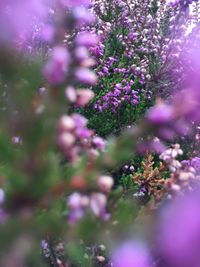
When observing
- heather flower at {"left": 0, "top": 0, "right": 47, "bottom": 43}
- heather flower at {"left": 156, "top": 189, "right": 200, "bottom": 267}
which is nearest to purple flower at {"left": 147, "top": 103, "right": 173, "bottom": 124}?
heather flower at {"left": 156, "top": 189, "right": 200, "bottom": 267}

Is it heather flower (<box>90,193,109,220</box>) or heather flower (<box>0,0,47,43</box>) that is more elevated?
heather flower (<box>0,0,47,43</box>)

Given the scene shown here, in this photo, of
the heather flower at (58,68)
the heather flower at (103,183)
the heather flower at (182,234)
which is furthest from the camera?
the heather flower at (103,183)

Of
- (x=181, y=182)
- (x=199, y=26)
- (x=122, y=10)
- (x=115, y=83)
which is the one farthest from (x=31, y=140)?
(x=122, y=10)

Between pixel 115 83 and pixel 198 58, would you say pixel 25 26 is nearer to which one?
pixel 198 58

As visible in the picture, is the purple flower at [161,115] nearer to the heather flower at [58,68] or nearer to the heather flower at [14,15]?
the heather flower at [58,68]

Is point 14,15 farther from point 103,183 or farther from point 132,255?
point 132,255

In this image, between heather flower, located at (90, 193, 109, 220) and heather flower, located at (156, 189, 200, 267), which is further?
heather flower, located at (90, 193, 109, 220)

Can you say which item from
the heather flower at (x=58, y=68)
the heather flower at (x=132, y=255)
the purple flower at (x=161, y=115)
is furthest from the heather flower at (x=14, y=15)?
the heather flower at (x=132, y=255)

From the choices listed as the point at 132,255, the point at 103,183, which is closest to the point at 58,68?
the point at 103,183

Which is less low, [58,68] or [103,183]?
[58,68]

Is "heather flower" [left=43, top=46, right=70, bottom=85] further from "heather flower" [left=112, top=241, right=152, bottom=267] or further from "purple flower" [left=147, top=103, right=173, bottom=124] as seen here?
"heather flower" [left=112, top=241, right=152, bottom=267]

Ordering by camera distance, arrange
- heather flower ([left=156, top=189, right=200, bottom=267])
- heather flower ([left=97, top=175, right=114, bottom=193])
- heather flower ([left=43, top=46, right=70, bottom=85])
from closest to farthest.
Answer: heather flower ([left=156, top=189, right=200, bottom=267])
heather flower ([left=43, top=46, right=70, bottom=85])
heather flower ([left=97, top=175, right=114, bottom=193])
